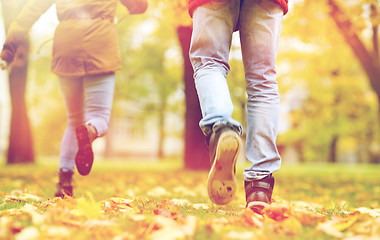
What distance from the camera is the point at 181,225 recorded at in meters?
1.58

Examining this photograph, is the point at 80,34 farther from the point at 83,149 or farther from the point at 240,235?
the point at 240,235

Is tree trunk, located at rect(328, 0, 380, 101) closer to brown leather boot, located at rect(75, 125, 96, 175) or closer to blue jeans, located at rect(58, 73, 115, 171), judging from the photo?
blue jeans, located at rect(58, 73, 115, 171)

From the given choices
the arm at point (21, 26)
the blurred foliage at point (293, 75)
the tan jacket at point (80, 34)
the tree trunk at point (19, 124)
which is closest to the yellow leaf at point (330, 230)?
the tan jacket at point (80, 34)

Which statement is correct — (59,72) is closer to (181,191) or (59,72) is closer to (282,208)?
(181,191)

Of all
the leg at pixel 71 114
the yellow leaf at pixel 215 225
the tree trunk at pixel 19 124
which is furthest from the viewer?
the tree trunk at pixel 19 124

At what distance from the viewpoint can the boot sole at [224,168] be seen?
177cm

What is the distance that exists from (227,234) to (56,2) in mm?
2360

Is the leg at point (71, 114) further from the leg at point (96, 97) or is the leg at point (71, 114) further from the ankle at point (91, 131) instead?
the ankle at point (91, 131)

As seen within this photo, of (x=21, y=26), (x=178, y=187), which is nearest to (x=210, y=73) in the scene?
(x=21, y=26)

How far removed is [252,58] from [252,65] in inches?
1.6

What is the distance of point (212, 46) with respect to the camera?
2.13 m

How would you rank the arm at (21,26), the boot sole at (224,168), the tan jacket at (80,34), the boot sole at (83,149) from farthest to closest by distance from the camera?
the tan jacket at (80,34)
the arm at (21,26)
the boot sole at (83,149)
the boot sole at (224,168)

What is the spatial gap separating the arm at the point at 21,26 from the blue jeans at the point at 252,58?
1394mm

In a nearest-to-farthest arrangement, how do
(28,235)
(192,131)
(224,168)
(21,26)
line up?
1. (28,235)
2. (224,168)
3. (21,26)
4. (192,131)
